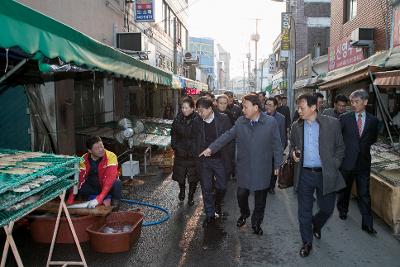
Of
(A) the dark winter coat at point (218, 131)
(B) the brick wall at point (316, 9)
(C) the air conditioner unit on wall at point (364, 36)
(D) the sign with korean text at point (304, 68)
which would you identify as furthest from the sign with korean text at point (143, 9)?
(B) the brick wall at point (316, 9)

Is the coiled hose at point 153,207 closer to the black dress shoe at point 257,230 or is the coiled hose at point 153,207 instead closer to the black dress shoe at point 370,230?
the black dress shoe at point 257,230

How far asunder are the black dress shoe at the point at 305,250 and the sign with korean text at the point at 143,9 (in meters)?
13.0

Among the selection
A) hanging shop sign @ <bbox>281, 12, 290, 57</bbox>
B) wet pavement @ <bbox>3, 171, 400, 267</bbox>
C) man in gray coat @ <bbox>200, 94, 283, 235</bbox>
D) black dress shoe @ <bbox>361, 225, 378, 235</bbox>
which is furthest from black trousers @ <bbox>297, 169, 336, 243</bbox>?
hanging shop sign @ <bbox>281, 12, 290, 57</bbox>

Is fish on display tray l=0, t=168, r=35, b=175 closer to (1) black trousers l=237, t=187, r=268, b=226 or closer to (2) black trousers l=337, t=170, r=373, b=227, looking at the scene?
(1) black trousers l=237, t=187, r=268, b=226

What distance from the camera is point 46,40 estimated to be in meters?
3.76

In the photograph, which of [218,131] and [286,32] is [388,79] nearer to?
[218,131]

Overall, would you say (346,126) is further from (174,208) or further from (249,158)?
(174,208)

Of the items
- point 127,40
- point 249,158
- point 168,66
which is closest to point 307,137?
point 249,158

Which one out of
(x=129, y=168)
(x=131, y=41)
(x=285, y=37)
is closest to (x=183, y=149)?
(x=129, y=168)

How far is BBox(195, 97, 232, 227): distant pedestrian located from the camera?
6117 millimetres

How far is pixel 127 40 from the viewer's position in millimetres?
14445

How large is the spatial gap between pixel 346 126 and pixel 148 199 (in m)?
3.99

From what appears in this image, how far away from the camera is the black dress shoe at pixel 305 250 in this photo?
488 cm

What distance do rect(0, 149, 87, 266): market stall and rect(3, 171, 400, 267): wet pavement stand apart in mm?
878
